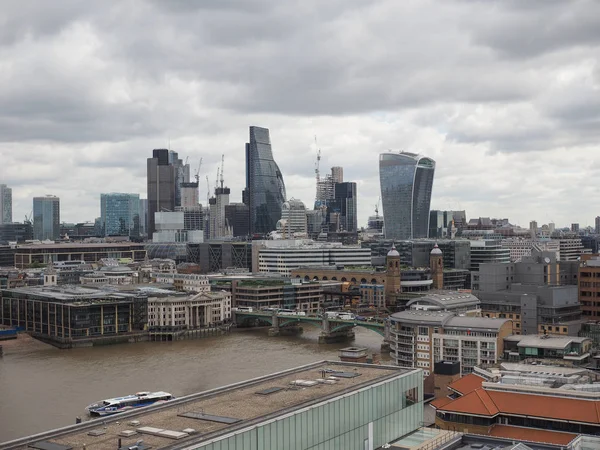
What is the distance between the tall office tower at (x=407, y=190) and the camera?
14562cm

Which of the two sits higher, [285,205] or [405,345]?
[285,205]

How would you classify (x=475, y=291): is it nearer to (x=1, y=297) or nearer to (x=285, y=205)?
(x=1, y=297)

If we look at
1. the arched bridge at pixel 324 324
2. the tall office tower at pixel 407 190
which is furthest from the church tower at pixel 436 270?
the tall office tower at pixel 407 190

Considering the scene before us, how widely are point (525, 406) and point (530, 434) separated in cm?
109

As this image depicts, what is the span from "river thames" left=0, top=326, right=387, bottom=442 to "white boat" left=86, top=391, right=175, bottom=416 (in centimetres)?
83

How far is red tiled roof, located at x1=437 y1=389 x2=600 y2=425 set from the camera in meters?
28.9

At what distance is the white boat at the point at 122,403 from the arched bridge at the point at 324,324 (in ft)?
84.3

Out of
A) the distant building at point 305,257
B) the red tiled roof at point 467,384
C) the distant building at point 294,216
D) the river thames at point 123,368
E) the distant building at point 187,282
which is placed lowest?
the river thames at point 123,368

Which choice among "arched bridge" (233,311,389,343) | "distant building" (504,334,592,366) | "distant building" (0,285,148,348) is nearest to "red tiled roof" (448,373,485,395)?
"distant building" (504,334,592,366)

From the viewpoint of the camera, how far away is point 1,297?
84.1 m

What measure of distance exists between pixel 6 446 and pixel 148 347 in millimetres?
49523

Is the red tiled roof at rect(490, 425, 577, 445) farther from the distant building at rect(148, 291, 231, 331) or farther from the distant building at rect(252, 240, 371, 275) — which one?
the distant building at rect(252, 240, 371, 275)

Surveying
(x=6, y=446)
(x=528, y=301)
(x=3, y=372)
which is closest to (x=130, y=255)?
(x=3, y=372)

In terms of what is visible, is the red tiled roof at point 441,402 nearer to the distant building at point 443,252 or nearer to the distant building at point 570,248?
the distant building at point 443,252
